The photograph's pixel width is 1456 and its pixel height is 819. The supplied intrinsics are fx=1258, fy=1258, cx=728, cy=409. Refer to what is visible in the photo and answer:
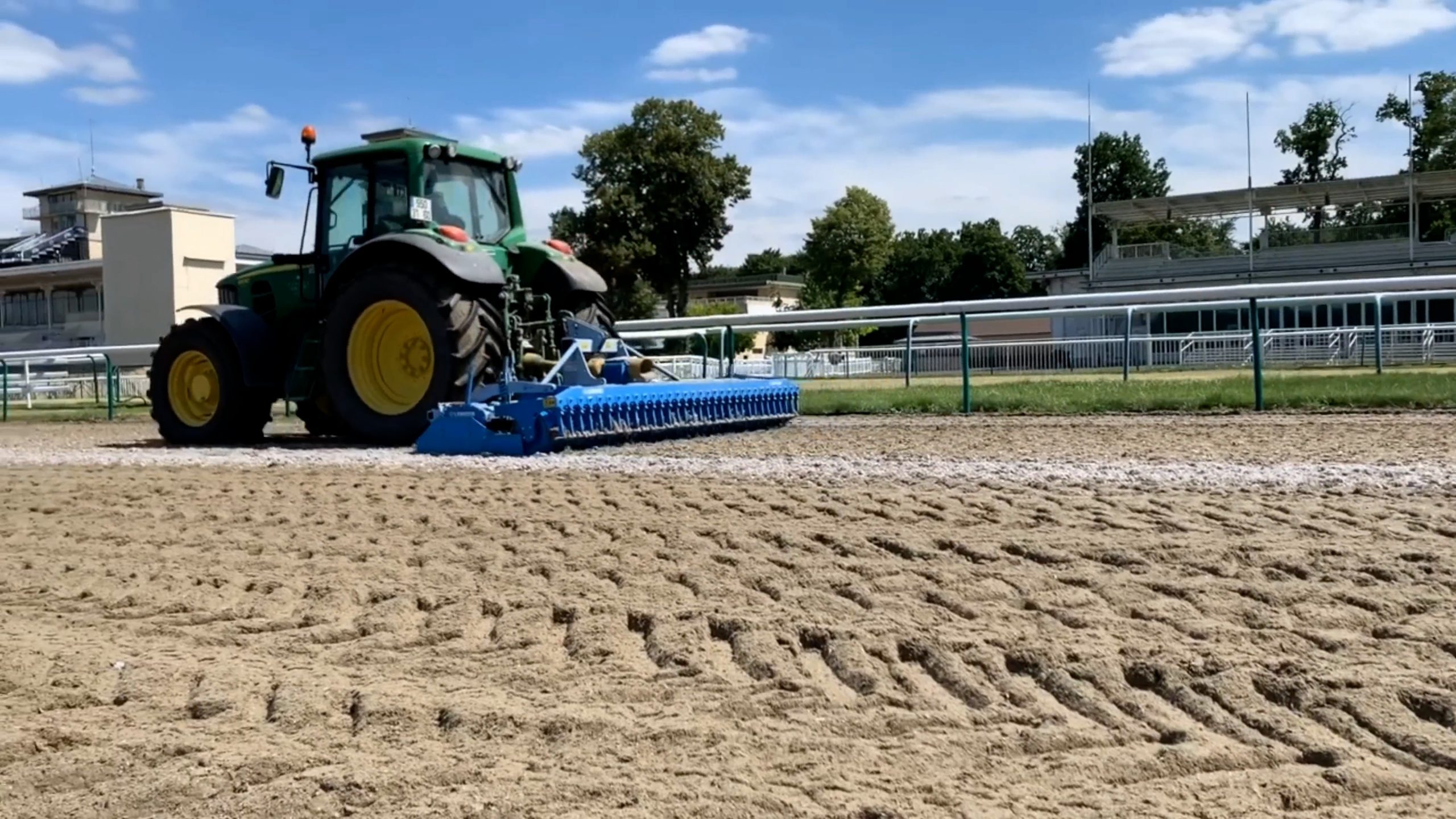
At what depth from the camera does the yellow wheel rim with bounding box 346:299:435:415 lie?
1019 centimetres

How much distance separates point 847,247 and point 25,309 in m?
35.9

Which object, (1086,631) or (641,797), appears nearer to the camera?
(641,797)

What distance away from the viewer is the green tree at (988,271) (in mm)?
61875

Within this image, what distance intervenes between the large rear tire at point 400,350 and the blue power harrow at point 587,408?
28 centimetres

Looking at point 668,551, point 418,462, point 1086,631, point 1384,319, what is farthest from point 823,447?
point 1384,319

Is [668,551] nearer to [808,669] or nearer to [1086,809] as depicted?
[808,669]

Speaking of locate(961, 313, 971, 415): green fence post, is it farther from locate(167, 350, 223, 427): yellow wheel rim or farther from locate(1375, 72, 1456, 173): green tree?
locate(1375, 72, 1456, 173): green tree

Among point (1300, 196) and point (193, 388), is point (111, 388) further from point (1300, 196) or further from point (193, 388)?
point (1300, 196)

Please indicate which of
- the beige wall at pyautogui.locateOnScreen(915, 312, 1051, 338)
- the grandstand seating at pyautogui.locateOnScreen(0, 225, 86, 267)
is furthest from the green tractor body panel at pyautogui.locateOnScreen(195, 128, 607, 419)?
the grandstand seating at pyautogui.locateOnScreen(0, 225, 86, 267)

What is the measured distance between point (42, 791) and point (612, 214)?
36.6 m

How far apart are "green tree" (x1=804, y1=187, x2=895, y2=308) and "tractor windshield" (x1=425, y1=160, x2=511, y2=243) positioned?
40499 mm

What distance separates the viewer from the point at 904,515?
5402 mm

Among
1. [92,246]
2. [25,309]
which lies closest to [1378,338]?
[25,309]

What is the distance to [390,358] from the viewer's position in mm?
10391
